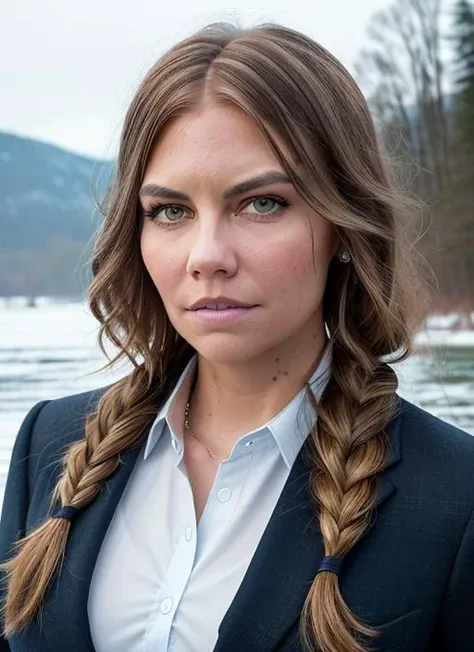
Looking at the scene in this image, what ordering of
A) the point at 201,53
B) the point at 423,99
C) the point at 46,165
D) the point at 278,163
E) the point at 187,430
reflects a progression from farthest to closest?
1. the point at 423,99
2. the point at 46,165
3. the point at 187,430
4. the point at 201,53
5. the point at 278,163

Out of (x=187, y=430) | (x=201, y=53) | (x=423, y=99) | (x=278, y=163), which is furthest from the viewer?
(x=423, y=99)

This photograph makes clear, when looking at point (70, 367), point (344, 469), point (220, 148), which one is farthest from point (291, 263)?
point (70, 367)

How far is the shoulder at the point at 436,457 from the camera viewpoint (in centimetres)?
141

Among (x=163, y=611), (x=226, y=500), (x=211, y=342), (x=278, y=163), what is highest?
(x=278, y=163)

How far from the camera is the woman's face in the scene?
1381 millimetres

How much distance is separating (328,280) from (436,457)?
36 centimetres

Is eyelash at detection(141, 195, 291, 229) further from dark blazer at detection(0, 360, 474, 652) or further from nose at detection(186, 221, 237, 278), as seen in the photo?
dark blazer at detection(0, 360, 474, 652)

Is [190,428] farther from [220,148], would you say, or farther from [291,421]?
[220,148]

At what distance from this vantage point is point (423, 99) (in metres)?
12.4

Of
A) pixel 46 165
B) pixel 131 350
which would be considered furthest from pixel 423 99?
pixel 131 350

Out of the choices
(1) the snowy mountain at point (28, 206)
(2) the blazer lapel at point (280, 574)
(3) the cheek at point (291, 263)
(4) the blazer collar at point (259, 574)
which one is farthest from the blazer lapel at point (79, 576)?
(1) the snowy mountain at point (28, 206)

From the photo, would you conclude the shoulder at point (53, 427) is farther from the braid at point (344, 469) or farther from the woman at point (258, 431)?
the braid at point (344, 469)

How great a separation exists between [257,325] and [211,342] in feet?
0.26

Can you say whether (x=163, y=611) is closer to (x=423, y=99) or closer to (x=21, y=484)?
(x=21, y=484)
